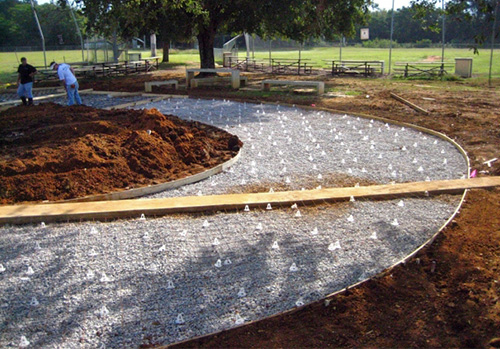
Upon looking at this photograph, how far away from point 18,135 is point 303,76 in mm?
16936

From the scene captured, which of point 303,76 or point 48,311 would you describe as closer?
point 48,311

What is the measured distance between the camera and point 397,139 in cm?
1053

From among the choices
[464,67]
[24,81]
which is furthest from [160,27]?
[464,67]

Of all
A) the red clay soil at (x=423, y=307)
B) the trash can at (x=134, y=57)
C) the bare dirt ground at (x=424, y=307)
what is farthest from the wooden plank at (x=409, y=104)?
the trash can at (x=134, y=57)

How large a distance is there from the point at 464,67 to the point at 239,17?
A: 10895 mm

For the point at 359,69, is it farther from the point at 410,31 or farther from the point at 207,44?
the point at 410,31

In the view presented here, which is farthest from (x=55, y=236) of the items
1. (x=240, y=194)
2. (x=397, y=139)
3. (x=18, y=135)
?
(x=397, y=139)

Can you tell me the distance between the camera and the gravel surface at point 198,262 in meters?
3.97

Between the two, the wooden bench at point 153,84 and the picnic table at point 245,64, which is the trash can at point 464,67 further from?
the wooden bench at point 153,84

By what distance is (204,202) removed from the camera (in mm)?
6465

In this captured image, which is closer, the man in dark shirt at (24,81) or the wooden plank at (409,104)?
the wooden plank at (409,104)

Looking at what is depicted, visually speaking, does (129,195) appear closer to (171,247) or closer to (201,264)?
(171,247)

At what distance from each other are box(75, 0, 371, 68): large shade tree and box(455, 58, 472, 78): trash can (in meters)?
5.11

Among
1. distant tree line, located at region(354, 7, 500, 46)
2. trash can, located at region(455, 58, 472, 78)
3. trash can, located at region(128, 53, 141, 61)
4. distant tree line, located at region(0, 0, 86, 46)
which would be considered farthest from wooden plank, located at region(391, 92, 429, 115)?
distant tree line, located at region(0, 0, 86, 46)
